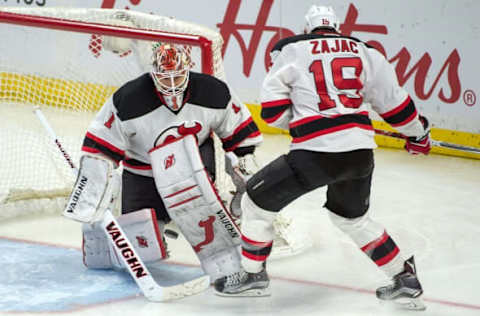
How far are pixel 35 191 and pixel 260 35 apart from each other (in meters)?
2.17

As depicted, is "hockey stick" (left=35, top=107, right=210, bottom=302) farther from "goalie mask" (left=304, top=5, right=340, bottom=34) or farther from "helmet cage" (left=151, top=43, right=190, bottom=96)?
"goalie mask" (left=304, top=5, right=340, bottom=34)

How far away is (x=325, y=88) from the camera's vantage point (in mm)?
2646

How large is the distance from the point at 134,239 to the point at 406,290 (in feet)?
3.25

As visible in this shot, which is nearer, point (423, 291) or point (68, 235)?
point (423, 291)

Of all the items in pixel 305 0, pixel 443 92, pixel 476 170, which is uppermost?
pixel 305 0

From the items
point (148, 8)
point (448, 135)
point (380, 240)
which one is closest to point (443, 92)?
point (448, 135)

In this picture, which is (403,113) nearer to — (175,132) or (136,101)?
(175,132)

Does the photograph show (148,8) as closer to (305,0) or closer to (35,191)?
(305,0)

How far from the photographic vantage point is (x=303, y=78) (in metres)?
2.66

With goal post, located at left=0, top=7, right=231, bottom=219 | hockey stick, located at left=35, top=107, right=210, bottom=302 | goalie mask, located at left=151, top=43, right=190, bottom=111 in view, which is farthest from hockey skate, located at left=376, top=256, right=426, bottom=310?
goal post, located at left=0, top=7, right=231, bottom=219

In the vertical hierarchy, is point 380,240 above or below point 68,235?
above

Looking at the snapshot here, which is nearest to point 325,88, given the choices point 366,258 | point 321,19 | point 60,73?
point 321,19

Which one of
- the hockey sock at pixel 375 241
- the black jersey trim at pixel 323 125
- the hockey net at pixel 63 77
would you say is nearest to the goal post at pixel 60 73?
the hockey net at pixel 63 77

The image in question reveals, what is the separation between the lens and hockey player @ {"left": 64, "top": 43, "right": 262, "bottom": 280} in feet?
9.50
